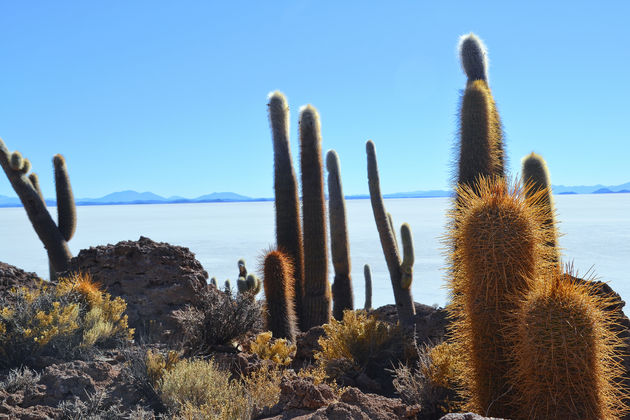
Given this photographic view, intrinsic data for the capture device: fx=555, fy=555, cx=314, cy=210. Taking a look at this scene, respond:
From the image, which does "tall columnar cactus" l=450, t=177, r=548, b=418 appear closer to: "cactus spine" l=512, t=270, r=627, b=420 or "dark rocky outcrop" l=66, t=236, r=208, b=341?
"cactus spine" l=512, t=270, r=627, b=420

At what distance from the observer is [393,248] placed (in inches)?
529

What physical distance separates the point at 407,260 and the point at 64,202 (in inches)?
396

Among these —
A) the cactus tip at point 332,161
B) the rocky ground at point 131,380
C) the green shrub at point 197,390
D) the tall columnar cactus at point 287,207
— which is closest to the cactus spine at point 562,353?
the rocky ground at point 131,380

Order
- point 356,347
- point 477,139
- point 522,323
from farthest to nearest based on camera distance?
point 477,139 → point 356,347 → point 522,323

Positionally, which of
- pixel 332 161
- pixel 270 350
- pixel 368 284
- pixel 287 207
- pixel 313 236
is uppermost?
pixel 332 161

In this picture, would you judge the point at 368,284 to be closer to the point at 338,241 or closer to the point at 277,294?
the point at 338,241

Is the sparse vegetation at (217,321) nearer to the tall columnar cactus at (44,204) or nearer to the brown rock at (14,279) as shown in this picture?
the brown rock at (14,279)

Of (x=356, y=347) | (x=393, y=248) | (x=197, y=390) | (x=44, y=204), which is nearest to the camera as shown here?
(x=197, y=390)

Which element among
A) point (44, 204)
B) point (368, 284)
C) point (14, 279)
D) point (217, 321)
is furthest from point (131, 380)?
point (368, 284)

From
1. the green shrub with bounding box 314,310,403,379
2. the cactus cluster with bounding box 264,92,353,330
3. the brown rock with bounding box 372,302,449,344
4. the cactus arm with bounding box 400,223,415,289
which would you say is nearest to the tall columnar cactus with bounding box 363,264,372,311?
the cactus arm with bounding box 400,223,415,289

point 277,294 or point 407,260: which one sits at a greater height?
point 407,260

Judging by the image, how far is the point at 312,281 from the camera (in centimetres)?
1191

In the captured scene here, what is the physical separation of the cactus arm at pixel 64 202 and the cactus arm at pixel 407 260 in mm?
9577

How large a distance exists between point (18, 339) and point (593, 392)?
626 cm
